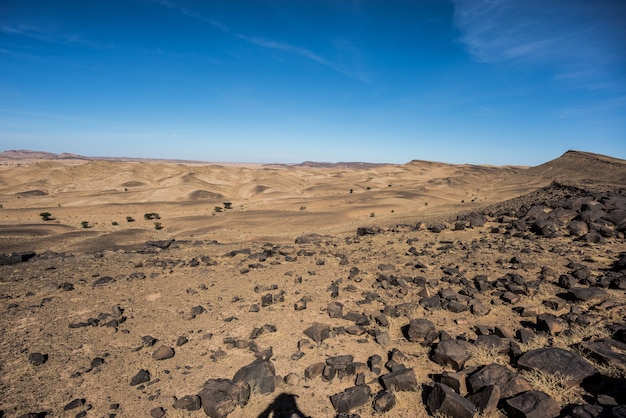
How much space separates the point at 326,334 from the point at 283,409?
2.22 meters

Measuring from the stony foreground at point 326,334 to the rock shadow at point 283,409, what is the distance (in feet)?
0.07

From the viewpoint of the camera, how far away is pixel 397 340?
23.2 ft

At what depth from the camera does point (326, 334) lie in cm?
721

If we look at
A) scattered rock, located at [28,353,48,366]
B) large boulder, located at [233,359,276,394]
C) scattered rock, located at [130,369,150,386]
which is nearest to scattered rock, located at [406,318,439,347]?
large boulder, located at [233,359,276,394]

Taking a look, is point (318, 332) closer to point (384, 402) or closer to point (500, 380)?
point (384, 402)

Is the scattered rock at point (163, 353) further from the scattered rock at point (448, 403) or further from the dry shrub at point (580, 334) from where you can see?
the dry shrub at point (580, 334)

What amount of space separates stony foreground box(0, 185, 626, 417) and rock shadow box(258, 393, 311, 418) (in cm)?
2

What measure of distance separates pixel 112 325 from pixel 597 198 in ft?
76.7

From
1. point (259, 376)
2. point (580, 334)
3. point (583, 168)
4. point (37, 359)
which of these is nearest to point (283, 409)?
point (259, 376)

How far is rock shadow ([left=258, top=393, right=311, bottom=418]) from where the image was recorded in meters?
5.08

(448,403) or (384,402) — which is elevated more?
(448,403)

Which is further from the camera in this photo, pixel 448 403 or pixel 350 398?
pixel 350 398

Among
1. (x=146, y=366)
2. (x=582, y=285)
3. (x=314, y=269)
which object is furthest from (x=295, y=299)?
(x=582, y=285)

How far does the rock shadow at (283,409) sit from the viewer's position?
5.08m
